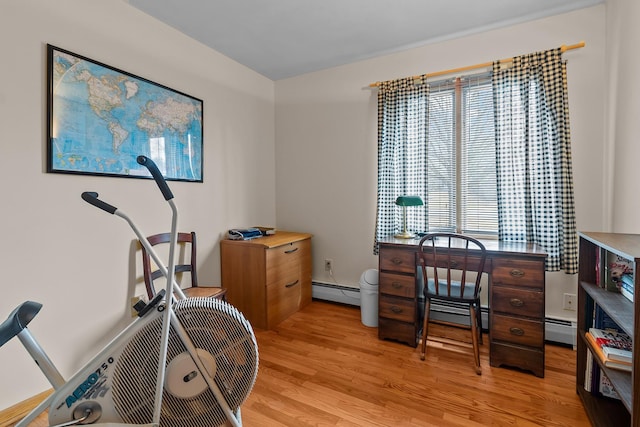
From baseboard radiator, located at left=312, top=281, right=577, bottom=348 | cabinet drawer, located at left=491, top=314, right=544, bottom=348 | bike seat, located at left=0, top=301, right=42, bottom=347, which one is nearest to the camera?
bike seat, located at left=0, top=301, right=42, bottom=347

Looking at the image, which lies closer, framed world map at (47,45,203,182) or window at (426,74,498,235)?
framed world map at (47,45,203,182)

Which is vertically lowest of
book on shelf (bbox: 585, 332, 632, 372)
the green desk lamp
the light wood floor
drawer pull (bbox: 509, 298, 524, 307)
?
the light wood floor

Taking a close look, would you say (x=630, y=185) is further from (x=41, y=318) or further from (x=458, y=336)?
→ (x=41, y=318)

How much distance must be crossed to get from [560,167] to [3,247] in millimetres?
3439

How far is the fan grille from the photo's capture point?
1.14 meters

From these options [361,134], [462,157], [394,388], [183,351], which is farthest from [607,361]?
[361,134]

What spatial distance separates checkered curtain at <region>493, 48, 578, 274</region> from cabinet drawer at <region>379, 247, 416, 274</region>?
0.75 meters

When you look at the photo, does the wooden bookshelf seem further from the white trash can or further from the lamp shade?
the white trash can

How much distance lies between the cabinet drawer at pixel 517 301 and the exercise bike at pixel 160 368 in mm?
1622

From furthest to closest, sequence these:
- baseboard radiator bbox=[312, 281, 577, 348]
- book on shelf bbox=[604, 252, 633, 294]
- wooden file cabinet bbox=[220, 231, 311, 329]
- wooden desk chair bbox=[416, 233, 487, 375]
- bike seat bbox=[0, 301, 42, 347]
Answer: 1. wooden file cabinet bbox=[220, 231, 311, 329]
2. baseboard radiator bbox=[312, 281, 577, 348]
3. wooden desk chair bbox=[416, 233, 487, 375]
4. book on shelf bbox=[604, 252, 633, 294]
5. bike seat bbox=[0, 301, 42, 347]

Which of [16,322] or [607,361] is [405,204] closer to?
[607,361]

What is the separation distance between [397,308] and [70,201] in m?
2.33

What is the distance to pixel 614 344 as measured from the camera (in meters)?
1.37

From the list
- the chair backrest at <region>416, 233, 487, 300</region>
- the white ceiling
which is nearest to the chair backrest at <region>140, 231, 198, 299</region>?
the white ceiling
